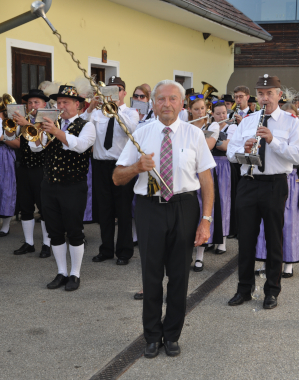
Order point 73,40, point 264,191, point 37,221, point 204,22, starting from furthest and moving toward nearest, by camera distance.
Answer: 1. point 204,22
2. point 73,40
3. point 37,221
4. point 264,191

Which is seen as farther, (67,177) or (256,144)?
(67,177)

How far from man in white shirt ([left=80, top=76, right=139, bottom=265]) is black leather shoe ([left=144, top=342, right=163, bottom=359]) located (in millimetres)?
2412

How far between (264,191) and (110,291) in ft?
6.10

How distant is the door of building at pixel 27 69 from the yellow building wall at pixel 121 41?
0.20 m

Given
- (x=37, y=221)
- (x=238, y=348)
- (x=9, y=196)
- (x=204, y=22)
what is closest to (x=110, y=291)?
(x=238, y=348)

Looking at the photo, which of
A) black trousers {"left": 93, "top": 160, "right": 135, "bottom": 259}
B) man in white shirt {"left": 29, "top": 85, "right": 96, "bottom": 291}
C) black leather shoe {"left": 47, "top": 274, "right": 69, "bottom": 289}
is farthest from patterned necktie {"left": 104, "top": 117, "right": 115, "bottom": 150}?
black leather shoe {"left": 47, "top": 274, "right": 69, "bottom": 289}

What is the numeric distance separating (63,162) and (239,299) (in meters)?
2.16

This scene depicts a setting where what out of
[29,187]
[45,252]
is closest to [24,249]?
[45,252]

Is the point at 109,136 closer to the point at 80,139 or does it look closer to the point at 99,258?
the point at 80,139

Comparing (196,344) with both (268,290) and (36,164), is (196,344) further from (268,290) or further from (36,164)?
(36,164)

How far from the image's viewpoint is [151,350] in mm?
3619

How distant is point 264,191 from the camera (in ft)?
14.9

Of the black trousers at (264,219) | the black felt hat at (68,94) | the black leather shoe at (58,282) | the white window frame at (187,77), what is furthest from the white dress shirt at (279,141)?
the white window frame at (187,77)

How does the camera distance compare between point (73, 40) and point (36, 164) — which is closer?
point (36, 164)
